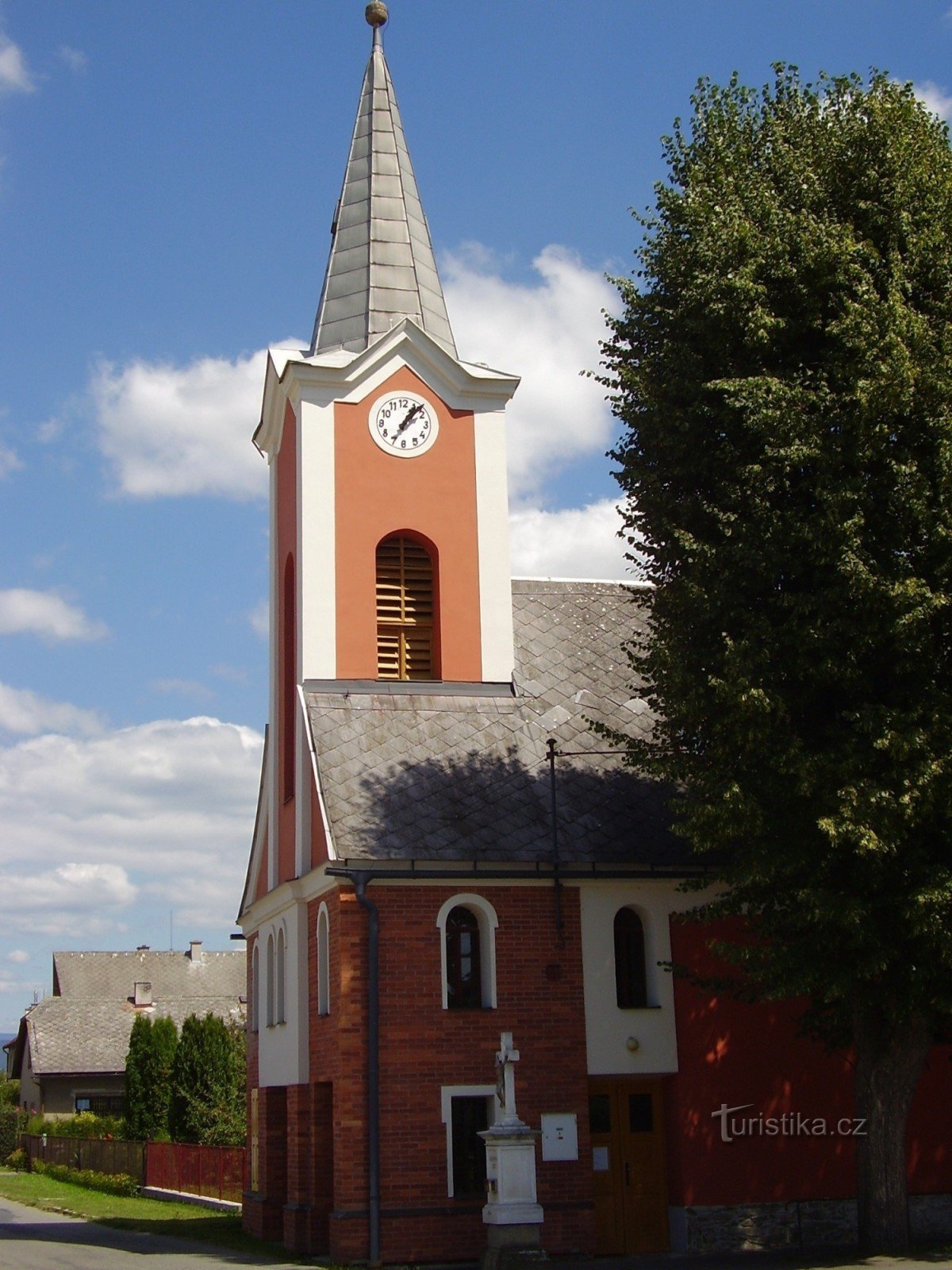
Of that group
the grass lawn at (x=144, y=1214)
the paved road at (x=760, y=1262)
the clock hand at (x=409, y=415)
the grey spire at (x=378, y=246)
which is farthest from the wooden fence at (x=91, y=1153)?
the grey spire at (x=378, y=246)

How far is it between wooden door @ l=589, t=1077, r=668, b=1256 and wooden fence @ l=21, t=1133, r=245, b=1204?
10.7 metres

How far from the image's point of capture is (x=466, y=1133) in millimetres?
19922

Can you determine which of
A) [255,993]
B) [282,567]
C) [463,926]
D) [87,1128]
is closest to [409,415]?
[282,567]

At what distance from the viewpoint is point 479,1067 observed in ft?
65.7

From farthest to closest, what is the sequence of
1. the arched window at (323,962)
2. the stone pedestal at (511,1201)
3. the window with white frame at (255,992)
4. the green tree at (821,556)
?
the window with white frame at (255,992) → the arched window at (323,962) → the stone pedestal at (511,1201) → the green tree at (821,556)

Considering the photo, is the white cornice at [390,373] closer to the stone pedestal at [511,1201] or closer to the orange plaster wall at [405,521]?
the orange plaster wall at [405,521]

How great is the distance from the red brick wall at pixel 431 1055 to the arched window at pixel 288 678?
3.68 m

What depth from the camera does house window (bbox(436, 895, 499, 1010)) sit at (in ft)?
67.3

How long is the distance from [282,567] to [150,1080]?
22549 mm

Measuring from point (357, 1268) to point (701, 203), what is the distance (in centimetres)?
1434

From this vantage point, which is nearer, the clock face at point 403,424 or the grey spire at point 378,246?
the clock face at point 403,424

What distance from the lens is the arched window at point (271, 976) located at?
24.3 metres

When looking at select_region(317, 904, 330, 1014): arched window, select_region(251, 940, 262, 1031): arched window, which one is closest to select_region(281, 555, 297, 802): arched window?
select_region(317, 904, 330, 1014): arched window

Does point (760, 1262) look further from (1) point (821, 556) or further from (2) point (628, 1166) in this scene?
(1) point (821, 556)
